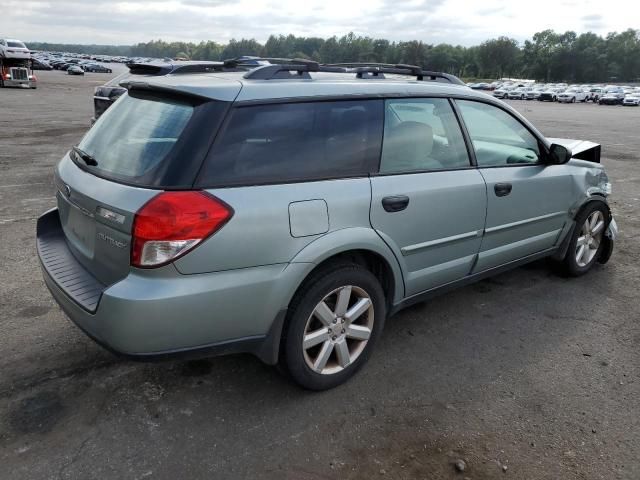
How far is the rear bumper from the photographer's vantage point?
235cm

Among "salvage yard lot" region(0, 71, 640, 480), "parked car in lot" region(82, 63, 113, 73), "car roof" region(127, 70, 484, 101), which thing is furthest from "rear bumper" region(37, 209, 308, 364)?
"parked car in lot" region(82, 63, 113, 73)

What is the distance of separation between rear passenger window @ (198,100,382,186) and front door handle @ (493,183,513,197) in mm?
1069

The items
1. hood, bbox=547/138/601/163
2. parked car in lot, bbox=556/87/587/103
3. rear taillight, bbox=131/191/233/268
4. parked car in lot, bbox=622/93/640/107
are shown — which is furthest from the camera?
parked car in lot, bbox=556/87/587/103

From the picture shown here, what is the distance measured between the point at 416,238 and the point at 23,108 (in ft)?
65.2

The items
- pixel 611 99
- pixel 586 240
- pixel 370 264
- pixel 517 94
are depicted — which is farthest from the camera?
pixel 517 94

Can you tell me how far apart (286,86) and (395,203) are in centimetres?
89

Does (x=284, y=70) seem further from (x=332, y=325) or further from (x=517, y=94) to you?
(x=517, y=94)

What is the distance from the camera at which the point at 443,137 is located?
3492 millimetres

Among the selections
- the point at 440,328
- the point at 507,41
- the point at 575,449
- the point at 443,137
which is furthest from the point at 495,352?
the point at 507,41

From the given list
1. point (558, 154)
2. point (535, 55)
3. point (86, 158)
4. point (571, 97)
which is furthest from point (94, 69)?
point (535, 55)

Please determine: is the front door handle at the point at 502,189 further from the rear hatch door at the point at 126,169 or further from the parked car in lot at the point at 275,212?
the rear hatch door at the point at 126,169

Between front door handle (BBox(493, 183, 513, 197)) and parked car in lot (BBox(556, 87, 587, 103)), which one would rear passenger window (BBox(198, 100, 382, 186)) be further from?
parked car in lot (BBox(556, 87, 587, 103))

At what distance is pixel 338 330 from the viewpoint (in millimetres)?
2980

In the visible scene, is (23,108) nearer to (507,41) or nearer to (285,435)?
(285,435)
